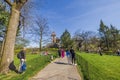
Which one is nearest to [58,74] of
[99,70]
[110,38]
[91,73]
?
[91,73]

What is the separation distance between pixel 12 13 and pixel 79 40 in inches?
3641

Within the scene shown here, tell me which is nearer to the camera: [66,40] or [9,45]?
[9,45]

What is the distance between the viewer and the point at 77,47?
102 meters

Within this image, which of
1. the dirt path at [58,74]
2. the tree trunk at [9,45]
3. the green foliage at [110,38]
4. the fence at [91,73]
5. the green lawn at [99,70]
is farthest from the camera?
the green foliage at [110,38]

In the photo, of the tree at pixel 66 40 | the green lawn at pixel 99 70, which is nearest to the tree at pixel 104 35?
the tree at pixel 66 40

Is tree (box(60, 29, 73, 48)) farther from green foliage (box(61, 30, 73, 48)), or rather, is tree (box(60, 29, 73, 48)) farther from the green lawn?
the green lawn

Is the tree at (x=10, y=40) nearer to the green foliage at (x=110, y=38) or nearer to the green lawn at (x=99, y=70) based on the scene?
the green lawn at (x=99, y=70)

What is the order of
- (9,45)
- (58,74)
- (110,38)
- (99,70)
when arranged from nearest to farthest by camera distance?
(58,74), (9,45), (99,70), (110,38)

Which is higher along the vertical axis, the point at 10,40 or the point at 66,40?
the point at 66,40

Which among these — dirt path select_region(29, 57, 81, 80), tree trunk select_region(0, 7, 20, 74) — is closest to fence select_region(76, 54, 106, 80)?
dirt path select_region(29, 57, 81, 80)

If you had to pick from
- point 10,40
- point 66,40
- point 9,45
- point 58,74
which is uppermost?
point 66,40

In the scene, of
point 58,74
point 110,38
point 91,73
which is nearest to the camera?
point 91,73

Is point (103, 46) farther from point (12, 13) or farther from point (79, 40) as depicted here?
point (12, 13)

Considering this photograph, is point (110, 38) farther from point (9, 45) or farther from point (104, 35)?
point (9, 45)
